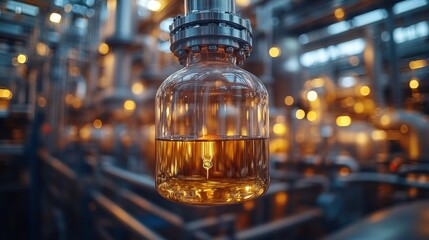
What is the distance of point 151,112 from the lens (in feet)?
7.71

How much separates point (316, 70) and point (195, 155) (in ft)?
11.3

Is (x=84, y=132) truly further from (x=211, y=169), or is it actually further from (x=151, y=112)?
(x=211, y=169)

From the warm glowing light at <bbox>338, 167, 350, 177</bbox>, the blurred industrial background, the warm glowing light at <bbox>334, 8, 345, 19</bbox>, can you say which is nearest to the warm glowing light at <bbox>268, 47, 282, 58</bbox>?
the blurred industrial background

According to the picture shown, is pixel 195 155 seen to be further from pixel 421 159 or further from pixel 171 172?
pixel 421 159

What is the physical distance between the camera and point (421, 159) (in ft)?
4.62

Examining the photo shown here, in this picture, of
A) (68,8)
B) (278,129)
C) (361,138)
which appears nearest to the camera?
(68,8)

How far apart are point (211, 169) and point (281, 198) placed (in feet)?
5.78

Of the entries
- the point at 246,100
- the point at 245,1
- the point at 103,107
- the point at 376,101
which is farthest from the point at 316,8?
the point at 103,107

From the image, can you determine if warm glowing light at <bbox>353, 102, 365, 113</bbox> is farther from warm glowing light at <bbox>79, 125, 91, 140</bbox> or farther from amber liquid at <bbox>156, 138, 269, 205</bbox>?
amber liquid at <bbox>156, 138, 269, 205</bbox>

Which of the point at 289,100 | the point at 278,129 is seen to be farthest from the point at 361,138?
the point at 289,100

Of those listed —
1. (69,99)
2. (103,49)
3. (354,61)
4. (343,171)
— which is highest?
(354,61)

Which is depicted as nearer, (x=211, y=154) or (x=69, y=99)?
(x=211, y=154)

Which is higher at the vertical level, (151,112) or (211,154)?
(151,112)

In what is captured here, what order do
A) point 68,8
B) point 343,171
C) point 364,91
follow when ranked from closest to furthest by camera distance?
1. point 68,8
2. point 343,171
3. point 364,91
